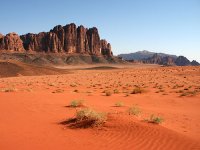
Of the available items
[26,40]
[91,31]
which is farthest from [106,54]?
[26,40]

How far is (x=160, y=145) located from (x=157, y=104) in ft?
32.8

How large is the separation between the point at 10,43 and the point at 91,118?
14800cm

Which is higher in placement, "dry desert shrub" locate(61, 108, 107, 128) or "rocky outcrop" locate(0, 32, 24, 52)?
"rocky outcrop" locate(0, 32, 24, 52)

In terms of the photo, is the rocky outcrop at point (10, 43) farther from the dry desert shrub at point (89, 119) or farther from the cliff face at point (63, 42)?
the dry desert shrub at point (89, 119)

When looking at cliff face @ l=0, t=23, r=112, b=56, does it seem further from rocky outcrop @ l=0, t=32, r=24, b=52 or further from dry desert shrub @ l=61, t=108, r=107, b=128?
dry desert shrub @ l=61, t=108, r=107, b=128

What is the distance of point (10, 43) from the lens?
14950 cm

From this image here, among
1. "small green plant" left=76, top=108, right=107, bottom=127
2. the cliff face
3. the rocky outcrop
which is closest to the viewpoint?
"small green plant" left=76, top=108, right=107, bottom=127

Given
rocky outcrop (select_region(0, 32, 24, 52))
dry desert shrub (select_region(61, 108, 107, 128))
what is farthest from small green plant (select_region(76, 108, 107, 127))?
rocky outcrop (select_region(0, 32, 24, 52))

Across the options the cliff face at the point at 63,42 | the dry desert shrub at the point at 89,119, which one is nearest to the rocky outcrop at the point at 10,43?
the cliff face at the point at 63,42

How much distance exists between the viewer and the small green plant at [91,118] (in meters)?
9.36

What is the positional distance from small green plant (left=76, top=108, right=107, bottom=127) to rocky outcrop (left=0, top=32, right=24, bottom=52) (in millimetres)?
146546

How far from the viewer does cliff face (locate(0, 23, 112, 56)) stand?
509ft

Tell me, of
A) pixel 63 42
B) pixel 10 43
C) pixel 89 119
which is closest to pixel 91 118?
pixel 89 119

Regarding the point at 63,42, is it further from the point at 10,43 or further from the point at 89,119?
the point at 89,119
